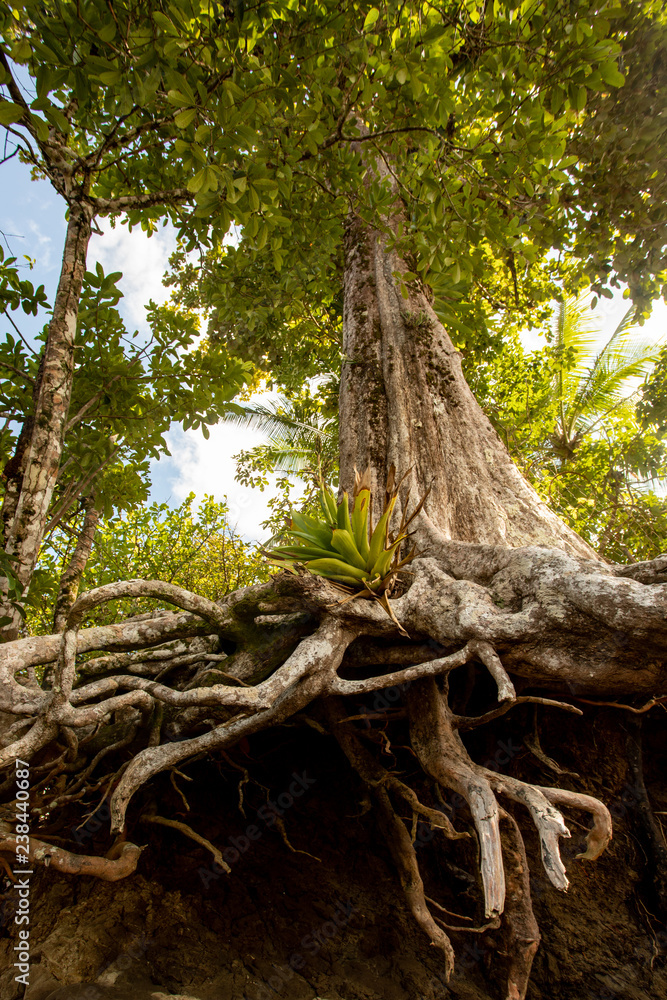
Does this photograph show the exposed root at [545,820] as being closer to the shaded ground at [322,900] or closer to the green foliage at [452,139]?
the shaded ground at [322,900]

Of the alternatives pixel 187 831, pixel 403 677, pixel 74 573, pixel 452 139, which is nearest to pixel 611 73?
pixel 452 139

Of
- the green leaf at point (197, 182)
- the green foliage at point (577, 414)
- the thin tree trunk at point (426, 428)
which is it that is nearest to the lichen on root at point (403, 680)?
the thin tree trunk at point (426, 428)

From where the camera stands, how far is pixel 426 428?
3891 millimetres

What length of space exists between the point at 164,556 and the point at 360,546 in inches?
167

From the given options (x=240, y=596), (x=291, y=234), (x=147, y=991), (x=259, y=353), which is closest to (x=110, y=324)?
(x=291, y=234)

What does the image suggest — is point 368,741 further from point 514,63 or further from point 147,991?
point 514,63

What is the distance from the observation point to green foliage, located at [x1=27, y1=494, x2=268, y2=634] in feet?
18.5

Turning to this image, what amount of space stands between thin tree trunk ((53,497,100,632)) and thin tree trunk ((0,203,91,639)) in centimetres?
177

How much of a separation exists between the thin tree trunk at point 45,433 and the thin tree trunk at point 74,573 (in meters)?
1.77

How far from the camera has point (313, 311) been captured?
6.47 m

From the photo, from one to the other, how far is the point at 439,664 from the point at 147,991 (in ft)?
6.14

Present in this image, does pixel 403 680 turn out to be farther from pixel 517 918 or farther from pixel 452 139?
pixel 452 139

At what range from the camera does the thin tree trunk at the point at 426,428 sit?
3.29 m

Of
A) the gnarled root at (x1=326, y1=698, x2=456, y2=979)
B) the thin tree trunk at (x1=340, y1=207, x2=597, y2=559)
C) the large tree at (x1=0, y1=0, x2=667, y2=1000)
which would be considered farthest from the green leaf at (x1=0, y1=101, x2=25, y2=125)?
the gnarled root at (x1=326, y1=698, x2=456, y2=979)
